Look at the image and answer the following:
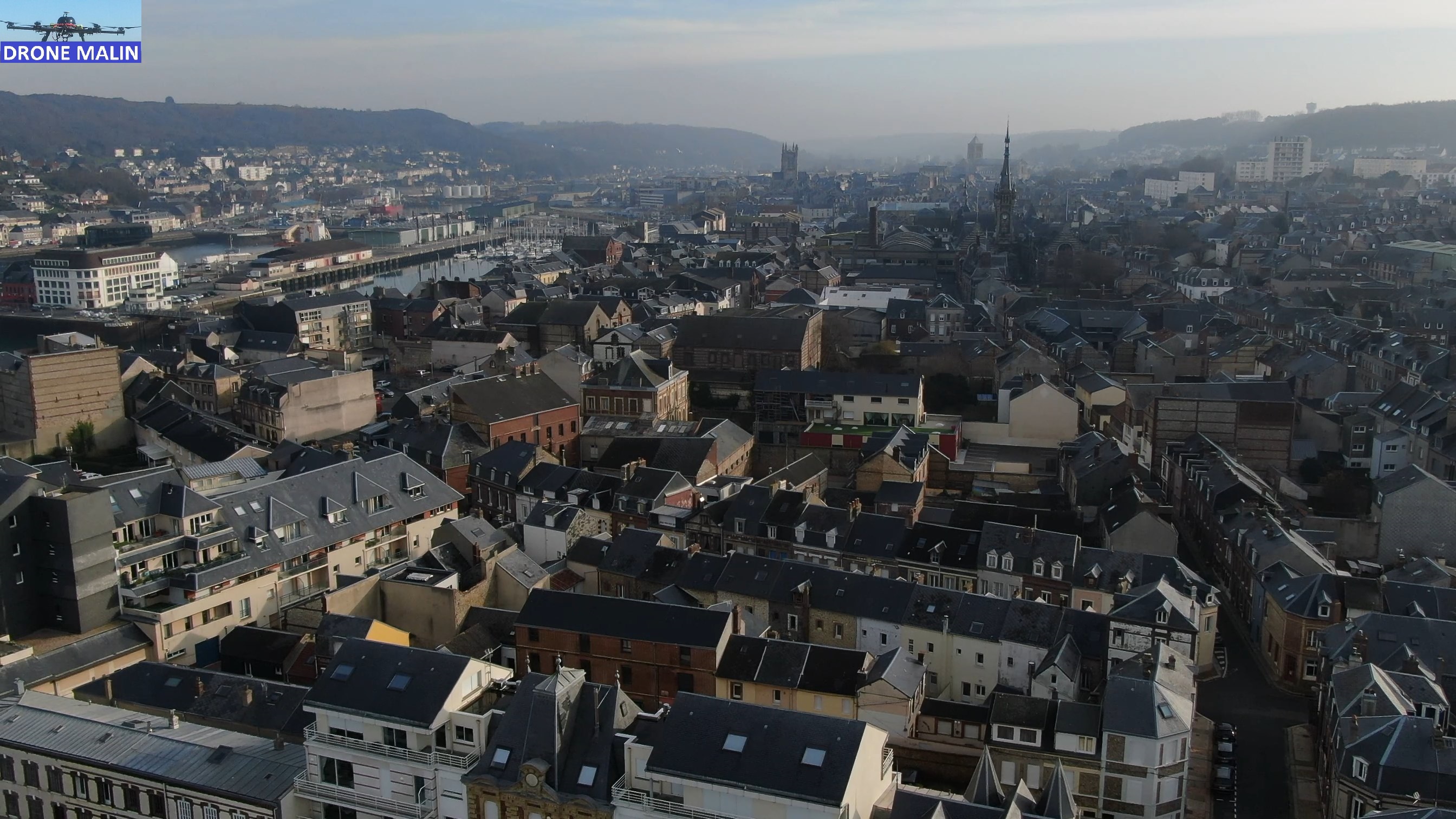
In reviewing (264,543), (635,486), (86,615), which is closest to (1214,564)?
(635,486)

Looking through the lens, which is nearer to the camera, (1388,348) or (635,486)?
(635,486)

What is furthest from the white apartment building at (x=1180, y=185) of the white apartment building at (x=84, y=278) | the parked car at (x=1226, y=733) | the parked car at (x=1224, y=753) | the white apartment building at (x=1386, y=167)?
the parked car at (x=1224, y=753)

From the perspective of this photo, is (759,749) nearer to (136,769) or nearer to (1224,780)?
(136,769)

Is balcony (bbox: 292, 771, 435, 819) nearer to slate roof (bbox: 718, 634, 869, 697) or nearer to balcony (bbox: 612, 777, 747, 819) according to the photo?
balcony (bbox: 612, 777, 747, 819)

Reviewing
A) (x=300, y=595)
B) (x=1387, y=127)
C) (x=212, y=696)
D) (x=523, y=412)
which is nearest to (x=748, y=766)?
(x=212, y=696)

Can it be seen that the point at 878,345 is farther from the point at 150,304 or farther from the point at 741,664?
the point at 150,304

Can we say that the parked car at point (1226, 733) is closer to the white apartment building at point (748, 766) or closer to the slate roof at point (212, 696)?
the white apartment building at point (748, 766)
